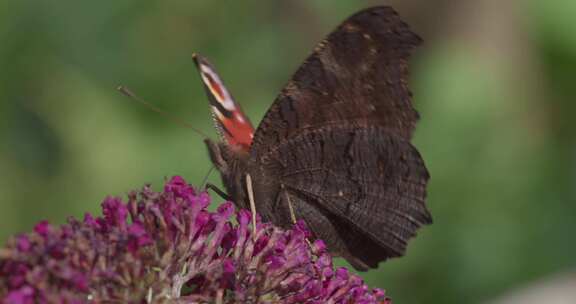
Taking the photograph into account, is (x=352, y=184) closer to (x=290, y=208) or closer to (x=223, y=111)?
(x=290, y=208)

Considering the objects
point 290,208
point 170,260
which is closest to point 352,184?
point 290,208

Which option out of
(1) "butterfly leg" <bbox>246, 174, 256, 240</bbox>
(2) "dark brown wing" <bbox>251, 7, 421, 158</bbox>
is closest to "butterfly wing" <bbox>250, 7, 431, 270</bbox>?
(2) "dark brown wing" <bbox>251, 7, 421, 158</bbox>

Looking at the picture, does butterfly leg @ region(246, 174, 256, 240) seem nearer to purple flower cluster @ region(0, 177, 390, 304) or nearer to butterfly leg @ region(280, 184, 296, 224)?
purple flower cluster @ region(0, 177, 390, 304)

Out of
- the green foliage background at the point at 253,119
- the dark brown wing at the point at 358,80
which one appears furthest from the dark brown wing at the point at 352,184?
the green foliage background at the point at 253,119

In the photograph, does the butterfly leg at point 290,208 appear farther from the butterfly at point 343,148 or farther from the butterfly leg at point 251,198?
the butterfly leg at point 251,198

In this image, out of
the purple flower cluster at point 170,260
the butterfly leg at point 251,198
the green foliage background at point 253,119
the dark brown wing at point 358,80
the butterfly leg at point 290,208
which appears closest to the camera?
the purple flower cluster at point 170,260

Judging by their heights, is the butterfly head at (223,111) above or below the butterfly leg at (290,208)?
above

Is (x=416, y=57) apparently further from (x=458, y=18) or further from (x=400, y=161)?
(x=400, y=161)

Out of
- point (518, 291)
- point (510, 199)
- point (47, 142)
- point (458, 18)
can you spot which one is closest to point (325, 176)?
point (518, 291)
